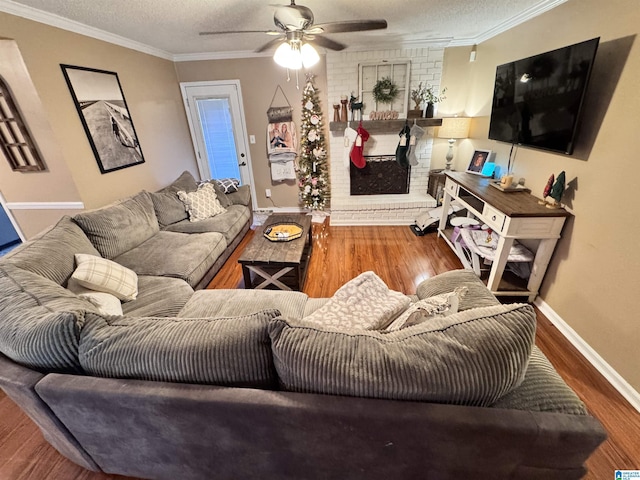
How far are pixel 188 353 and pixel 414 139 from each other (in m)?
3.69

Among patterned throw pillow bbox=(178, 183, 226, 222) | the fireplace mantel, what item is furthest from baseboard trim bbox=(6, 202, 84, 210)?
the fireplace mantel

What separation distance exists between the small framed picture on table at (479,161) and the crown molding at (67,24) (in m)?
3.98

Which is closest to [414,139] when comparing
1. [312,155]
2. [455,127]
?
[455,127]

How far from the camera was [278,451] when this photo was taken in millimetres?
957

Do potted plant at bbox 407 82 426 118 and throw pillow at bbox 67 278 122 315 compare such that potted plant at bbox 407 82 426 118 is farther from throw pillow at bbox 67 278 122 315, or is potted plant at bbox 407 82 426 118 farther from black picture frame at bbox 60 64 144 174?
throw pillow at bbox 67 278 122 315

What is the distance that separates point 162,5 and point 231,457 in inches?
112

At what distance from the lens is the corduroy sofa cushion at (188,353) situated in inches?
36.3

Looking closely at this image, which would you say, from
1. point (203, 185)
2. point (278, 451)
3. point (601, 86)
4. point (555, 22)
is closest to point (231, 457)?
point (278, 451)

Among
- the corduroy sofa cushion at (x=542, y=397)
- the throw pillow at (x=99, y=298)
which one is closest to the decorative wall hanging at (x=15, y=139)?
the throw pillow at (x=99, y=298)

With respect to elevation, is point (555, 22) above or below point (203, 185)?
above

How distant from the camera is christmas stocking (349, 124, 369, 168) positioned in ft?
12.3

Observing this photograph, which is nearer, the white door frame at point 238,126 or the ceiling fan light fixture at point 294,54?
the ceiling fan light fixture at point 294,54

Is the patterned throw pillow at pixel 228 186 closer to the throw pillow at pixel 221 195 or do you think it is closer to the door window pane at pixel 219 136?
the throw pillow at pixel 221 195

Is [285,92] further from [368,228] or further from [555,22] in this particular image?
[555,22]
